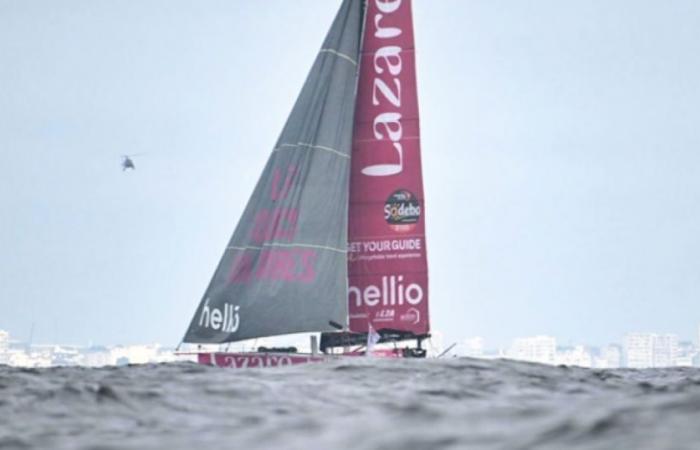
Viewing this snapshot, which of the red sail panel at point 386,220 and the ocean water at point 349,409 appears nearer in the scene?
the ocean water at point 349,409

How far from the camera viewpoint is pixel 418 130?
153ft

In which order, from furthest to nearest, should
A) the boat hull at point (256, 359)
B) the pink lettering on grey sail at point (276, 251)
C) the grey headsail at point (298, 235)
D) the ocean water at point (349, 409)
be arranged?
the pink lettering on grey sail at point (276, 251)
the grey headsail at point (298, 235)
the boat hull at point (256, 359)
the ocean water at point (349, 409)

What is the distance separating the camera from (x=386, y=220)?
1797 inches

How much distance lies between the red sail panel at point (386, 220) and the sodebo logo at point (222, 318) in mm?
4282

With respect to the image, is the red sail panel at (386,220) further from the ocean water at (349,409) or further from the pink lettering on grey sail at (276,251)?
the ocean water at (349,409)

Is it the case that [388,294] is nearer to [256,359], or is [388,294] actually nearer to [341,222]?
[341,222]

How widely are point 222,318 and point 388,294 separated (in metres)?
5.51

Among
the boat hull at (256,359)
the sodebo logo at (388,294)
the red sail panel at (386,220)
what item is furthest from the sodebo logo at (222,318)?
the sodebo logo at (388,294)

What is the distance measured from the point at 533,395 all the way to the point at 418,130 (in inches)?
994

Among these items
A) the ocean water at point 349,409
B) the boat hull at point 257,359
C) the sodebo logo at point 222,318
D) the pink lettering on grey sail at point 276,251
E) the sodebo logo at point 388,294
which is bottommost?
the ocean water at point 349,409

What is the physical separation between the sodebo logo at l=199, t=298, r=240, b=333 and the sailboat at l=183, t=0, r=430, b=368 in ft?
0.10

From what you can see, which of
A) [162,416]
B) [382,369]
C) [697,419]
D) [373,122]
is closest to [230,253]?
[373,122]

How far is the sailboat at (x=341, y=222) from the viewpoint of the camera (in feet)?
142

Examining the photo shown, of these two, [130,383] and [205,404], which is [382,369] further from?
[205,404]
